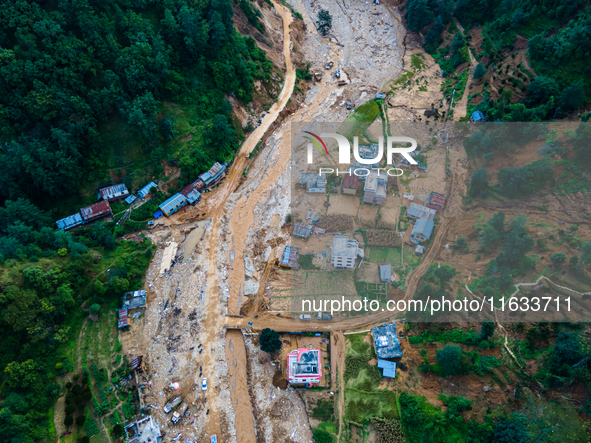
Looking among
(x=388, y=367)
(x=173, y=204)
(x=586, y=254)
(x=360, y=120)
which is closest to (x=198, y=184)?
(x=173, y=204)

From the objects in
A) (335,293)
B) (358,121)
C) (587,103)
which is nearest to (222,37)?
(358,121)

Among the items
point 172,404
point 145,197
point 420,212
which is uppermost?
point 145,197

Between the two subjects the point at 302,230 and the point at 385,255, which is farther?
the point at 302,230

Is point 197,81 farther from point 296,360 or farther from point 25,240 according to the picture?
point 296,360

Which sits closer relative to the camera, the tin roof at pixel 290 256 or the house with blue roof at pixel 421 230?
the tin roof at pixel 290 256

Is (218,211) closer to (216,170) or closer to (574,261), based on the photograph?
Result: (216,170)

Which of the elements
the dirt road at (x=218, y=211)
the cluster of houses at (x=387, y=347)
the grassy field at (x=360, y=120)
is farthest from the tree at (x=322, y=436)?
Answer: the grassy field at (x=360, y=120)

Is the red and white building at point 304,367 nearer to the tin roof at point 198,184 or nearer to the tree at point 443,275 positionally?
the tree at point 443,275
